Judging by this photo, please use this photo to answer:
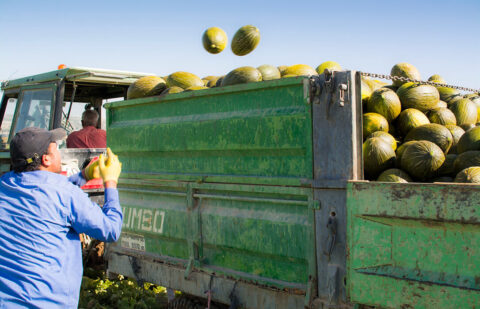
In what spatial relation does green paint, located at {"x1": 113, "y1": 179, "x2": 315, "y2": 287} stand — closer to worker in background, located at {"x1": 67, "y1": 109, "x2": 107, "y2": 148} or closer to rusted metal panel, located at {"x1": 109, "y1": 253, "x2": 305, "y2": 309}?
rusted metal panel, located at {"x1": 109, "y1": 253, "x2": 305, "y2": 309}

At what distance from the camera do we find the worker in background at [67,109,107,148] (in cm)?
606

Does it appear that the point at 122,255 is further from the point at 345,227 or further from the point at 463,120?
the point at 463,120

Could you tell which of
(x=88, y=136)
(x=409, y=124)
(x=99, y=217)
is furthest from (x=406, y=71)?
(x=88, y=136)

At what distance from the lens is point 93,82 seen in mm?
6141

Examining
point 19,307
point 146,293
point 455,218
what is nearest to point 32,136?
point 19,307

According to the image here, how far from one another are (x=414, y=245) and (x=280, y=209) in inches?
37.0

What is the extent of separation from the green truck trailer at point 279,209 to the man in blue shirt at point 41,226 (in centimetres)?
101

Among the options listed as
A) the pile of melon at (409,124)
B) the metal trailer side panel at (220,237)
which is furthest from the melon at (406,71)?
the metal trailer side panel at (220,237)

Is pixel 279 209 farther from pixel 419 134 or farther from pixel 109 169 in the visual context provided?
pixel 419 134

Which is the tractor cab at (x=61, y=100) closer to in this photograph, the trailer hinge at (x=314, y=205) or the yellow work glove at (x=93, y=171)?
the yellow work glove at (x=93, y=171)

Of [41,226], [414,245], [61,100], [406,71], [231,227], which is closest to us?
[414,245]

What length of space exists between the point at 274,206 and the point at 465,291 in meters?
1.28

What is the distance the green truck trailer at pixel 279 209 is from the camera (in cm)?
242

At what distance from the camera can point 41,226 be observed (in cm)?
258
